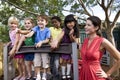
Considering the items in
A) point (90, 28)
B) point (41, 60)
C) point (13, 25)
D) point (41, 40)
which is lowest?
Answer: point (41, 60)

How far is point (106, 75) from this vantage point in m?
4.36

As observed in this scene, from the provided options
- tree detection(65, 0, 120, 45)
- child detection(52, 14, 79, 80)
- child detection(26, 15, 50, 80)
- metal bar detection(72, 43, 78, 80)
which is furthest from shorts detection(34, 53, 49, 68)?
tree detection(65, 0, 120, 45)

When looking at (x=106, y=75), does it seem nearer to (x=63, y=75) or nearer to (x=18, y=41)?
(x=63, y=75)

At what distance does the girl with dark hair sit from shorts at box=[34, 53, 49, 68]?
763 millimetres

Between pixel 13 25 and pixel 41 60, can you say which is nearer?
pixel 41 60

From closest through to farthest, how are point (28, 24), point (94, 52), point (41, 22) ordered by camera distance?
point (94, 52)
point (41, 22)
point (28, 24)

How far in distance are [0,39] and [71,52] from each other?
11.9 metres

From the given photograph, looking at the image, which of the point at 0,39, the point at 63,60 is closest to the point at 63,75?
the point at 63,60

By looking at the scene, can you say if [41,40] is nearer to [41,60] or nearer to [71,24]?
[41,60]

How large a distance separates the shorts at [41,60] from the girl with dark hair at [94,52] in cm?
76

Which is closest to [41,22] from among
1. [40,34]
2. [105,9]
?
[40,34]

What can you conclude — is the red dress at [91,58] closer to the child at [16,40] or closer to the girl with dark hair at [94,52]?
the girl with dark hair at [94,52]

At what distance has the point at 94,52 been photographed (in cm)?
427

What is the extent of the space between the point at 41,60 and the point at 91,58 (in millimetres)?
1039
